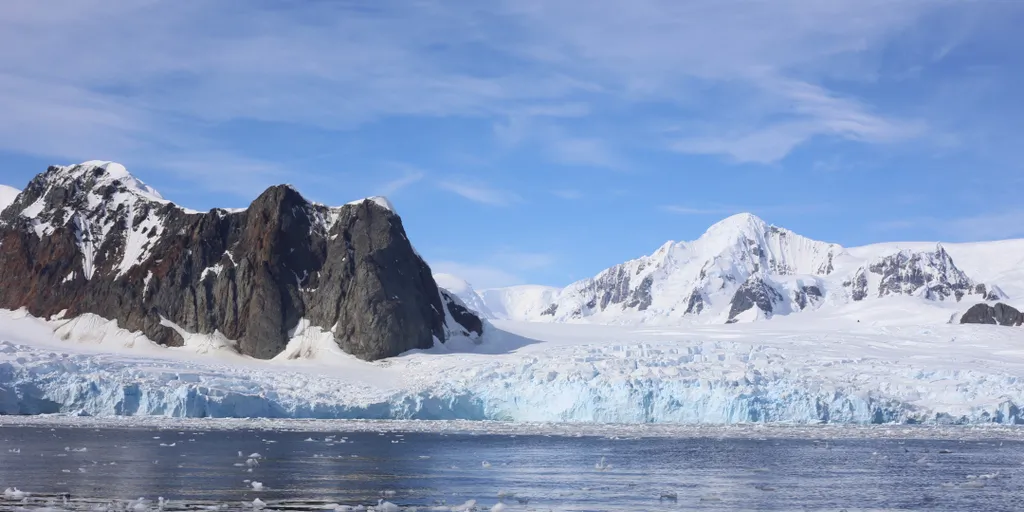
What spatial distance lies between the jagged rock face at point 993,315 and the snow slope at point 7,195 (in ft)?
286

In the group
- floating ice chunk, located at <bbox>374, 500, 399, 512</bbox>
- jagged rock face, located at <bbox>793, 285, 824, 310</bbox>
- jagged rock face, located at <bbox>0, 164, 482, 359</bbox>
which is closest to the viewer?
floating ice chunk, located at <bbox>374, 500, 399, 512</bbox>

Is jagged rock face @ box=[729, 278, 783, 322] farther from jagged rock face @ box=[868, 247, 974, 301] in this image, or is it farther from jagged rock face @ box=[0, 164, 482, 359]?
jagged rock face @ box=[0, 164, 482, 359]

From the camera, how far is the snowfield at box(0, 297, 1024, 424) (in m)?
52.4

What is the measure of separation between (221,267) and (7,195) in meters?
25.0

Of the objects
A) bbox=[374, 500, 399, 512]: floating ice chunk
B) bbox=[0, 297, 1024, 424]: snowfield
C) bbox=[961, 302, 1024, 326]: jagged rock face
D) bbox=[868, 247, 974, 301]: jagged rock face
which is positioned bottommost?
bbox=[374, 500, 399, 512]: floating ice chunk

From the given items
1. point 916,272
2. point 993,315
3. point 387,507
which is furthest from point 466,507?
point 916,272

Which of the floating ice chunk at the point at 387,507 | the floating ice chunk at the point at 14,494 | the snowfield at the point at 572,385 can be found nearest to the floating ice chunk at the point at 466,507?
the floating ice chunk at the point at 387,507

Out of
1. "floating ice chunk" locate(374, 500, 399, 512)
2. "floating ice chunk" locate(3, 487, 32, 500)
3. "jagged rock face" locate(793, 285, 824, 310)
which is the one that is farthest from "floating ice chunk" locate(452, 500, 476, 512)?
"jagged rock face" locate(793, 285, 824, 310)

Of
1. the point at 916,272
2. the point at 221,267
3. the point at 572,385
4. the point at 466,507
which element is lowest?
the point at 466,507

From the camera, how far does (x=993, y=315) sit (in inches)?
4077

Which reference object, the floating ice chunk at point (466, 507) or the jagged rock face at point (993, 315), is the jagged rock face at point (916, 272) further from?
the floating ice chunk at point (466, 507)

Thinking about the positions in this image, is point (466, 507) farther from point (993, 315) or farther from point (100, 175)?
point (993, 315)

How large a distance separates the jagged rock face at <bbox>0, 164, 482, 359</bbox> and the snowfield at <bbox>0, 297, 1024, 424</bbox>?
6.20m

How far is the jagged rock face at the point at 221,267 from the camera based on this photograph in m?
70.8
